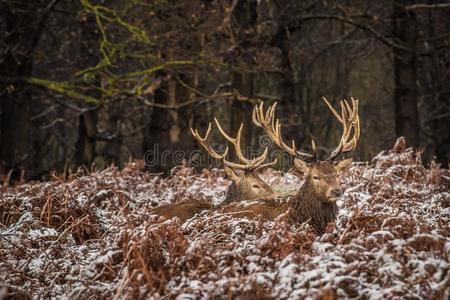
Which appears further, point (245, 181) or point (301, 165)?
point (245, 181)

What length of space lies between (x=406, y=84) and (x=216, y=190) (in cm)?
666

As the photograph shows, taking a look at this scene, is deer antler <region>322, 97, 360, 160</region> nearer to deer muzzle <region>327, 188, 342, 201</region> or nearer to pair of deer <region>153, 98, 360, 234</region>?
pair of deer <region>153, 98, 360, 234</region>

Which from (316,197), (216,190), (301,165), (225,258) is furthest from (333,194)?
(216,190)

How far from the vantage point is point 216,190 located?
904cm

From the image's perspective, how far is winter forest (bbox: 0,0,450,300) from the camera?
12.5ft

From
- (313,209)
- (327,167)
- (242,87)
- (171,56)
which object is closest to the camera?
(313,209)

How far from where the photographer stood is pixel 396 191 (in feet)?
22.6

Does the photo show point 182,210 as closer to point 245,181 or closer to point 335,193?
point 335,193

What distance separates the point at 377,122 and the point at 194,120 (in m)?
13.3

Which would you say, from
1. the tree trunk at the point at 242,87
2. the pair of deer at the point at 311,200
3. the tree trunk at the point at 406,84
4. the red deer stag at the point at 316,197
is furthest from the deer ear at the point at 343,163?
the tree trunk at the point at 406,84

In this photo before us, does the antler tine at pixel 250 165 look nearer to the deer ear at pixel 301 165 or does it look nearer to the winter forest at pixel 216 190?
the winter forest at pixel 216 190

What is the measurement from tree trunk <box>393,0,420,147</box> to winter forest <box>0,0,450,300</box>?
0.11 ft

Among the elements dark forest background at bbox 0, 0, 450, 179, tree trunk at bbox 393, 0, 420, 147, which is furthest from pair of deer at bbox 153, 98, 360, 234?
tree trunk at bbox 393, 0, 420, 147

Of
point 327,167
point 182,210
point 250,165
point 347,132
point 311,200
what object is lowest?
point 182,210
